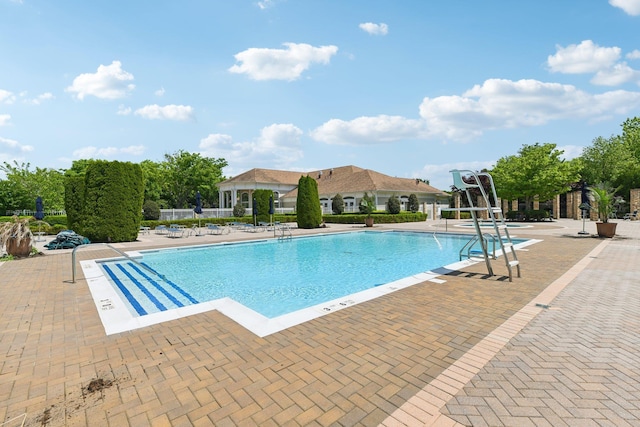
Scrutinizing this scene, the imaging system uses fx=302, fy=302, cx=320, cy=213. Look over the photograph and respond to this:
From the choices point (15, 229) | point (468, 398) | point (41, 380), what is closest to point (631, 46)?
point (468, 398)

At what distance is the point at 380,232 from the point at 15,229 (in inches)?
739

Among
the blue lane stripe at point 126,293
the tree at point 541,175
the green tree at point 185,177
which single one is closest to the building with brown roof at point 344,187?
the green tree at point 185,177

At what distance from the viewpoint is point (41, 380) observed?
3070mm

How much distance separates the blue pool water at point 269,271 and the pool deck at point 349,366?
5.90 feet

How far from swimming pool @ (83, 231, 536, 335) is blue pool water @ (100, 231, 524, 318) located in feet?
0.06

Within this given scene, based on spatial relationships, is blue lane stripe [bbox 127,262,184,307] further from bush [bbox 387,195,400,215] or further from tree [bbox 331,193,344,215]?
bush [bbox 387,195,400,215]

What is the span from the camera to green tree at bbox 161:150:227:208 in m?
44.6

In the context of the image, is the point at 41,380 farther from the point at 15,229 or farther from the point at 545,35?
the point at 545,35

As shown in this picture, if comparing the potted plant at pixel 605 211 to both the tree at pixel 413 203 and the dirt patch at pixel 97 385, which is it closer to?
the tree at pixel 413 203

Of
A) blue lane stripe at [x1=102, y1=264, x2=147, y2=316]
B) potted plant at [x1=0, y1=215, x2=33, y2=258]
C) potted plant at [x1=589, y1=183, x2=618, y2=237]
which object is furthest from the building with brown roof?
potted plant at [x1=0, y1=215, x2=33, y2=258]

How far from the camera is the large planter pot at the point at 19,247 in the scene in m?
10.8

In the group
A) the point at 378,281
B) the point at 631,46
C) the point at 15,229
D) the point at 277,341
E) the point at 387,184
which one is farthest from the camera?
the point at 387,184

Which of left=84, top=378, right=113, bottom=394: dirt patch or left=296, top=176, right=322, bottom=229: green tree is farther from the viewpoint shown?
left=296, top=176, right=322, bottom=229: green tree

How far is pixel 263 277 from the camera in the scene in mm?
9234
